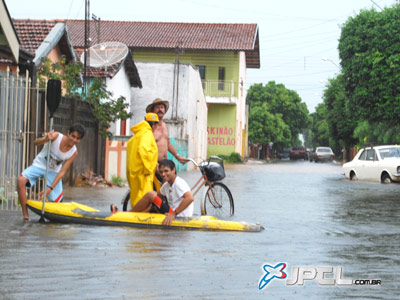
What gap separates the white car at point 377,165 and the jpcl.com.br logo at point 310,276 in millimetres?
18912

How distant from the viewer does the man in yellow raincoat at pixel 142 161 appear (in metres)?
11.2

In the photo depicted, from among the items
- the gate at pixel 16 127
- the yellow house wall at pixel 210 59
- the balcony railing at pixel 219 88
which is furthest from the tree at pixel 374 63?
the gate at pixel 16 127

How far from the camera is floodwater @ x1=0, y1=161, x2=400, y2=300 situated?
639cm

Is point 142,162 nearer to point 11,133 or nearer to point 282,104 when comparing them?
point 11,133

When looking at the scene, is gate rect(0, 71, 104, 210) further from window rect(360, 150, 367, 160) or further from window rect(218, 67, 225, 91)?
window rect(218, 67, 225, 91)

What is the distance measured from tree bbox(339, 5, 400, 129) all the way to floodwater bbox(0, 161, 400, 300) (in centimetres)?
2448

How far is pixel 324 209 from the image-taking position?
15445 mm

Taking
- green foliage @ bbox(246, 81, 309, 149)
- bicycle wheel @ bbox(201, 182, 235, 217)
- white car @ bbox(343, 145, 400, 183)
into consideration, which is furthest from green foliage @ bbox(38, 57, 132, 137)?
green foliage @ bbox(246, 81, 309, 149)

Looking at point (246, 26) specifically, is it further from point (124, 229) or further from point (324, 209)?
point (124, 229)

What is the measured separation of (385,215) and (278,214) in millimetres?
1994

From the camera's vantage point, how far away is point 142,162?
1118 cm

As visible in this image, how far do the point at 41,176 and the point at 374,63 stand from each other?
28526 millimetres

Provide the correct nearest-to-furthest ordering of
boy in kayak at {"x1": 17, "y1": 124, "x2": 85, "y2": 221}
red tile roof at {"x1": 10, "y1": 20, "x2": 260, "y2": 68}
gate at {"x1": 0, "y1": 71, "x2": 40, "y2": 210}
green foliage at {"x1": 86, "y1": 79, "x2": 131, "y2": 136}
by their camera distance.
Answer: boy in kayak at {"x1": 17, "y1": 124, "x2": 85, "y2": 221}, gate at {"x1": 0, "y1": 71, "x2": 40, "y2": 210}, green foliage at {"x1": 86, "y1": 79, "x2": 131, "y2": 136}, red tile roof at {"x1": 10, "y1": 20, "x2": 260, "y2": 68}

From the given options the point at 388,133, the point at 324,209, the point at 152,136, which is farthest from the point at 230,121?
the point at 152,136
